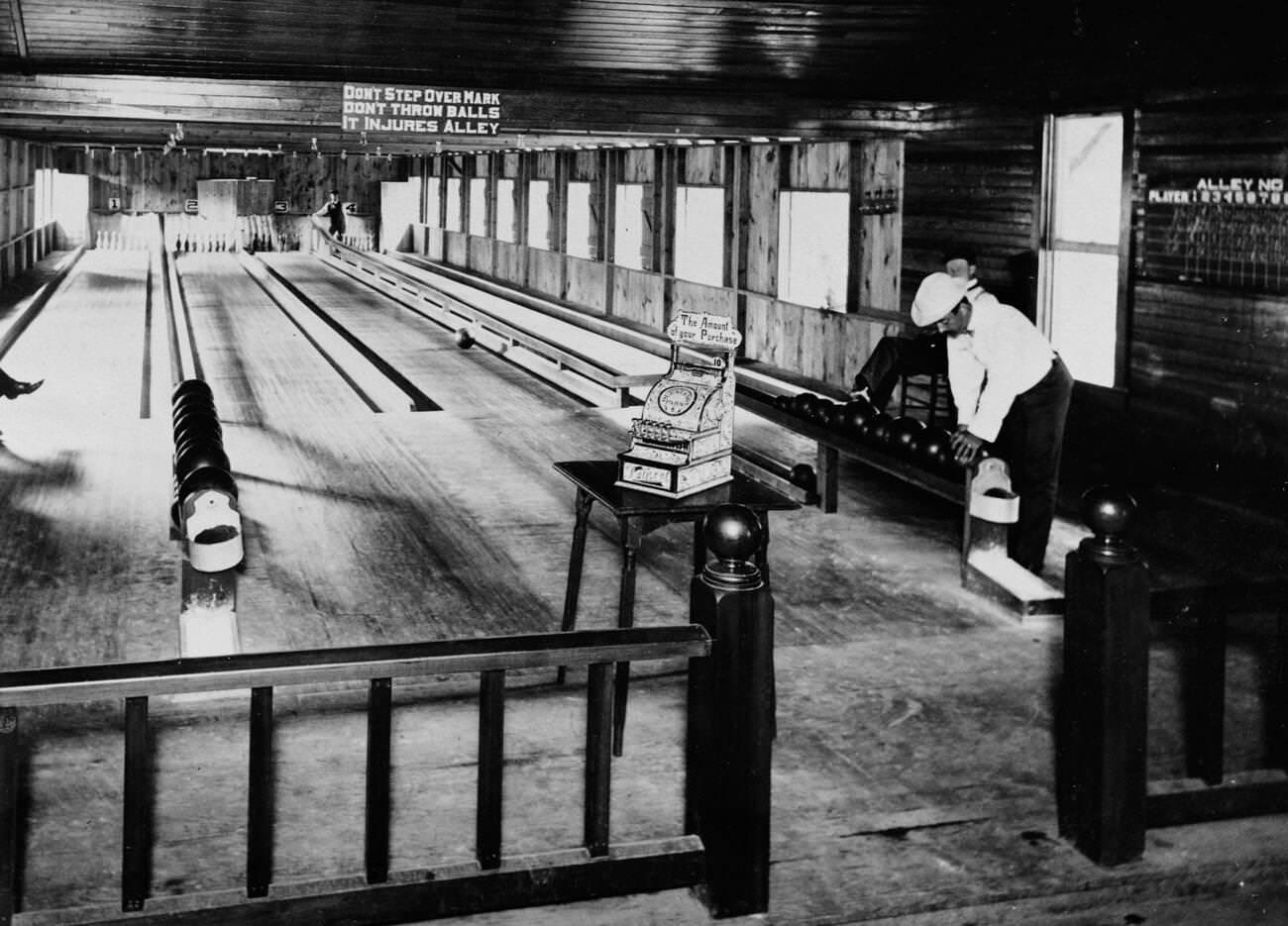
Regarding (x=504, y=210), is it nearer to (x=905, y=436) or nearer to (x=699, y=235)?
(x=699, y=235)

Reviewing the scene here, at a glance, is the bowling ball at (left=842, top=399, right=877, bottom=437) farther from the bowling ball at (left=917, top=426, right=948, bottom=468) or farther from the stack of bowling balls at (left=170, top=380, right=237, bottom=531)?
the stack of bowling balls at (left=170, top=380, right=237, bottom=531)

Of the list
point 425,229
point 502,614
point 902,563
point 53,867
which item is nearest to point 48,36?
point 502,614

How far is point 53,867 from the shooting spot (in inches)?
138

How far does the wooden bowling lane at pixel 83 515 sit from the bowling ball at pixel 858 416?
341 centimetres

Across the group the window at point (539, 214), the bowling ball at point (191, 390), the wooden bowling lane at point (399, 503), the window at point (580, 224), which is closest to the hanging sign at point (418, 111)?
the wooden bowling lane at point (399, 503)

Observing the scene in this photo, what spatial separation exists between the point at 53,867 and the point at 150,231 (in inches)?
1182

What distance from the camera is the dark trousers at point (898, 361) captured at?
8.70 meters

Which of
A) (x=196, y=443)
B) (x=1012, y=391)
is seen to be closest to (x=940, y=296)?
(x=1012, y=391)

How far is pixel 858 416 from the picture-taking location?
7.75 metres

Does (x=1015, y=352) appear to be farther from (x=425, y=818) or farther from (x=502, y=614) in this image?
(x=425, y=818)

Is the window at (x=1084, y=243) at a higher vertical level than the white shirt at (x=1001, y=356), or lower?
higher

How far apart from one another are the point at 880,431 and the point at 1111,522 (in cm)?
401

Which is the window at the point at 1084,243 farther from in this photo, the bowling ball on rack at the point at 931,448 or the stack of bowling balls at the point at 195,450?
the stack of bowling balls at the point at 195,450

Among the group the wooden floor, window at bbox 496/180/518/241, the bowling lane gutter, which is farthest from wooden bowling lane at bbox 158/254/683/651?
window at bbox 496/180/518/241
